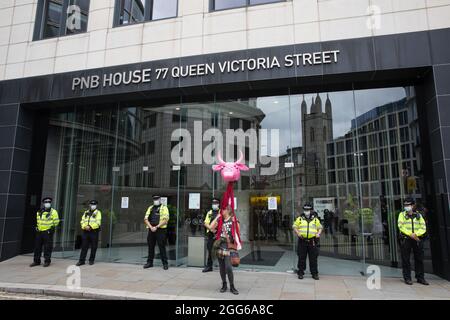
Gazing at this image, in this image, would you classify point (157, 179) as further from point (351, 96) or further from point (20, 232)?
point (351, 96)

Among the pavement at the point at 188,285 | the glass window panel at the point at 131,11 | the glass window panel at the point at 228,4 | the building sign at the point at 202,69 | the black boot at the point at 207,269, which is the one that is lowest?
the pavement at the point at 188,285

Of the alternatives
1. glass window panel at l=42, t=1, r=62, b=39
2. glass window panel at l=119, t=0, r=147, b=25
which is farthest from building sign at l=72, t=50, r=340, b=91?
glass window panel at l=42, t=1, r=62, b=39

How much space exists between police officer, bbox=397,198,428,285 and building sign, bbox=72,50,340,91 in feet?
14.9

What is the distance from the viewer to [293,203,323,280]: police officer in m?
8.38

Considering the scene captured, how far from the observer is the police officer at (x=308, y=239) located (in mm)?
8383

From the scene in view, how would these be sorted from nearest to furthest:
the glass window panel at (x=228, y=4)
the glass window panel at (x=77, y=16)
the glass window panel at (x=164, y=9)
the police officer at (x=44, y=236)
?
the police officer at (x=44, y=236), the glass window panel at (x=228, y=4), the glass window panel at (x=164, y=9), the glass window panel at (x=77, y=16)

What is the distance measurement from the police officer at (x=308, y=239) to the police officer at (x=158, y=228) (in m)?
3.84

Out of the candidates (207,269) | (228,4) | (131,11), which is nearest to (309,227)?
(207,269)

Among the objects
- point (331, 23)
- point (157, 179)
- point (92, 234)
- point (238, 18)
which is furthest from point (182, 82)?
point (92, 234)

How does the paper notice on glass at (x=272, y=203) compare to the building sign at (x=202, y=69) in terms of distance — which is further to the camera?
the paper notice on glass at (x=272, y=203)

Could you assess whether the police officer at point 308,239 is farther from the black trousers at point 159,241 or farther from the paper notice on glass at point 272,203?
the black trousers at point 159,241

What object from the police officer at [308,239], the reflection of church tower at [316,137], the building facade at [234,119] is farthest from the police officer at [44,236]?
the reflection of church tower at [316,137]

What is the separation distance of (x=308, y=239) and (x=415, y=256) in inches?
100

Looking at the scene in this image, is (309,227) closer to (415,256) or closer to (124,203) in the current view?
(415,256)
